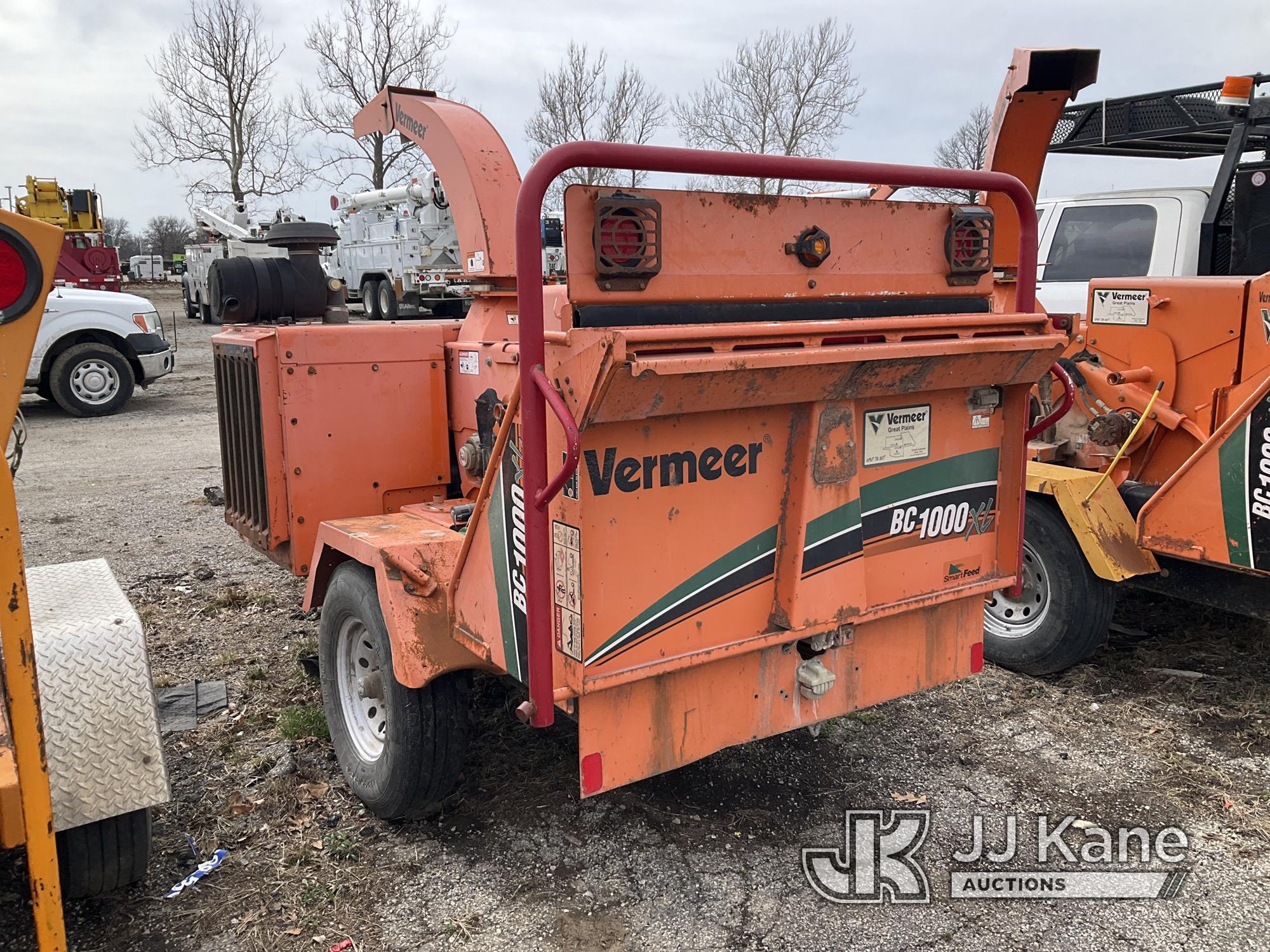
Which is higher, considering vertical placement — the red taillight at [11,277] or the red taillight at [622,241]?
the red taillight at [622,241]

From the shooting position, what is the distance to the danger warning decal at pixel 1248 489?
3.84 m

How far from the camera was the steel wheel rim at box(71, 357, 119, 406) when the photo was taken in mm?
12547

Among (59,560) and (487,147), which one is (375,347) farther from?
(59,560)

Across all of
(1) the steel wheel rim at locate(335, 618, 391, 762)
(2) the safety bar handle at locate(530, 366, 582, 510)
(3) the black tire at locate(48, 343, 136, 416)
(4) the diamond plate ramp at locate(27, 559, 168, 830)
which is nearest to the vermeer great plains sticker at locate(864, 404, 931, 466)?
(2) the safety bar handle at locate(530, 366, 582, 510)

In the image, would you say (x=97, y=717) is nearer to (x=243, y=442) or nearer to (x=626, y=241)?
(x=243, y=442)

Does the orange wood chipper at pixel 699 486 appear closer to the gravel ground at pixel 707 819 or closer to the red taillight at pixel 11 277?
the gravel ground at pixel 707 819

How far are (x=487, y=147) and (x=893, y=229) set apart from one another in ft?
5.69

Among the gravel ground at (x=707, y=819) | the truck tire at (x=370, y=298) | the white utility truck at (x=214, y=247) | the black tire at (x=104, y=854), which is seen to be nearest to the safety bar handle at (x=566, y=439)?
the gravel ground at (x=707, y=819)

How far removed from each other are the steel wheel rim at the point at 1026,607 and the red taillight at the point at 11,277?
3.97m

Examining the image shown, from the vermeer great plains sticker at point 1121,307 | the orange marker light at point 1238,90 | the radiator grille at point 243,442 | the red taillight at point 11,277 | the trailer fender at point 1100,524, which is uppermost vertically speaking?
the orange marker light at point 1238,90

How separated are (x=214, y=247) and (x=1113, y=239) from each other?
22.4 metres

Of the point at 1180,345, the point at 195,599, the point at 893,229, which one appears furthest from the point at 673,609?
the point at 195,599

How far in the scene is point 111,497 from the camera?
8.52 meters

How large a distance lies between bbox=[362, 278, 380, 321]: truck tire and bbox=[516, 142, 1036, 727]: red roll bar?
2102 cm
